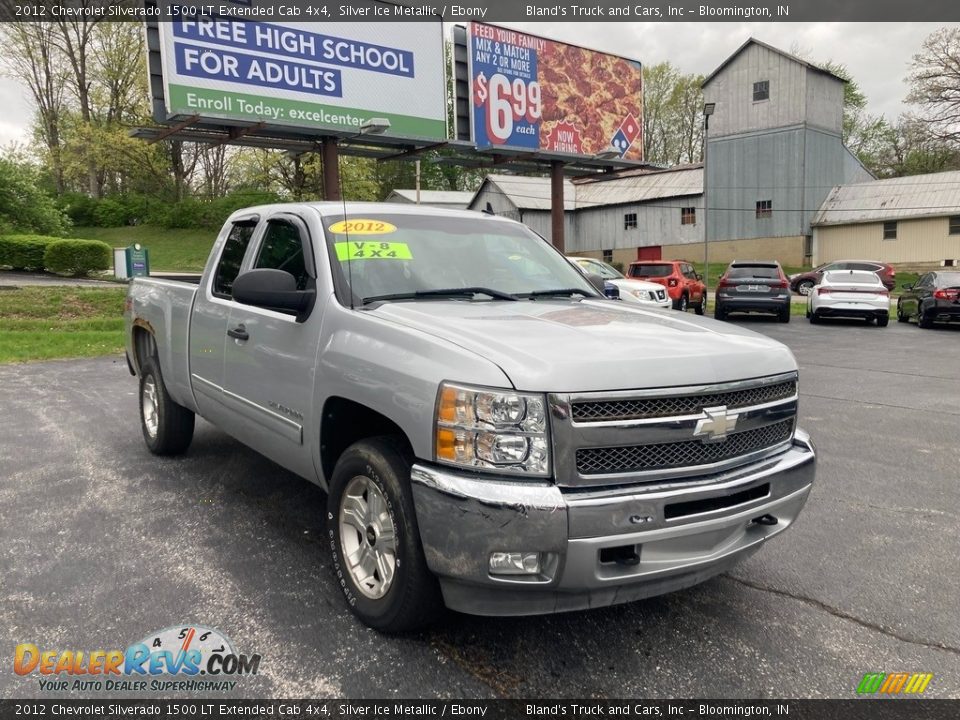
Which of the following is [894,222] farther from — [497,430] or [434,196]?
[497,430]

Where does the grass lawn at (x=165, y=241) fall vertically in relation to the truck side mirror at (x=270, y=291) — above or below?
above

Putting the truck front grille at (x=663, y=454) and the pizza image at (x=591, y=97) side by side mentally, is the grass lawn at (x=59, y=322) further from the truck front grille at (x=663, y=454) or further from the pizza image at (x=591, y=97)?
the pizza image at (x=591, y=97)

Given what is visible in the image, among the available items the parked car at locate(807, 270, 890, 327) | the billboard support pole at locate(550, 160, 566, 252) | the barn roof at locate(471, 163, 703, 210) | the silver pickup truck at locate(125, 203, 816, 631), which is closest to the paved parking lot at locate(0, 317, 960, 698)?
the silver pickup truck at locate(125, 203, 816, 631)

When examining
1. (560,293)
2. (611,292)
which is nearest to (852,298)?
(611,292)

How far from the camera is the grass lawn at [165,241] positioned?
33.9m

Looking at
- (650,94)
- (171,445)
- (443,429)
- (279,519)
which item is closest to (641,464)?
(443,429)

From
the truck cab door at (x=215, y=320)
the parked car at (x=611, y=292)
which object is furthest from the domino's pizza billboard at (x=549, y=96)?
the truck cab door at (x=215, y=320)

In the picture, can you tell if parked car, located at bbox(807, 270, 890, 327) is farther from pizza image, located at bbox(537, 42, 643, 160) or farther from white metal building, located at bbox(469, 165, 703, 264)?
white metal building, located at bbox(469, 165, 703, 264)

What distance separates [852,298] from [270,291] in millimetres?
18124

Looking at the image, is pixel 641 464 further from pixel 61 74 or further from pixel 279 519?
pixel 61 74

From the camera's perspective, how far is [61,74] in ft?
152

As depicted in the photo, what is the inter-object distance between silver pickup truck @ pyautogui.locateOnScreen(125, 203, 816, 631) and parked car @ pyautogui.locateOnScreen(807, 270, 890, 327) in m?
16.7

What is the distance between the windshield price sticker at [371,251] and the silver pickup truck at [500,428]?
10mm

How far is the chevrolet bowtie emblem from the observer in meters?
2.64
